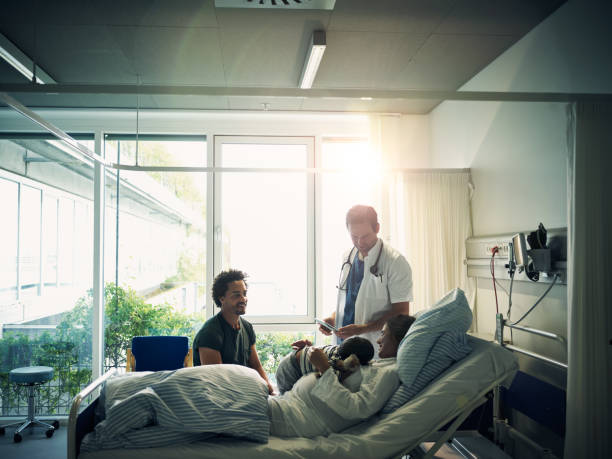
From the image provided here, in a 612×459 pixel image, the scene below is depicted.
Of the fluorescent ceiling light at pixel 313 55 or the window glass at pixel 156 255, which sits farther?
the window glass at pixel 156 255

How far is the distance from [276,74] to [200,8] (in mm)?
1012

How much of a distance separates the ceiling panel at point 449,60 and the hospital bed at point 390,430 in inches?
75.2

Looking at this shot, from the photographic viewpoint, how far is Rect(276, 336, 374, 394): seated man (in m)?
2.16

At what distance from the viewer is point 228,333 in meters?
2.56

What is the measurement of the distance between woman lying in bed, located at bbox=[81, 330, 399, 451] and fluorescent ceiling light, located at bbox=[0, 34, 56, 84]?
2.19m

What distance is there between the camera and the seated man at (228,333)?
2.42m

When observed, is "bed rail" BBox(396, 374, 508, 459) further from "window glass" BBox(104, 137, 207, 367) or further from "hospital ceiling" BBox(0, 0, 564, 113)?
"window glass" BBox(104, 137, 207, 367)

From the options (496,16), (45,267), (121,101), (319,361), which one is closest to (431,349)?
(319,361)

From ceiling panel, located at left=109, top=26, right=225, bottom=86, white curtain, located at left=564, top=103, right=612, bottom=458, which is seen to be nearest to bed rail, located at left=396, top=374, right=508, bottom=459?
white curtain, located at left=564, top=103, right=612, bottom=458

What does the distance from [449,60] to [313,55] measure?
0.97 metres

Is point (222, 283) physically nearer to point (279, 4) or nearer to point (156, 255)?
point (279, 4)

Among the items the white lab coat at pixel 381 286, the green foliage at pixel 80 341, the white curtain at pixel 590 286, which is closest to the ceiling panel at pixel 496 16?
the white curtain at pixel 590 286

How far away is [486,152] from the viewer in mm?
3258

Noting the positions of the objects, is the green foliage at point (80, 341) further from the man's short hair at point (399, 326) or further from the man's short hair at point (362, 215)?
the man's short hair at point (399, 326)
